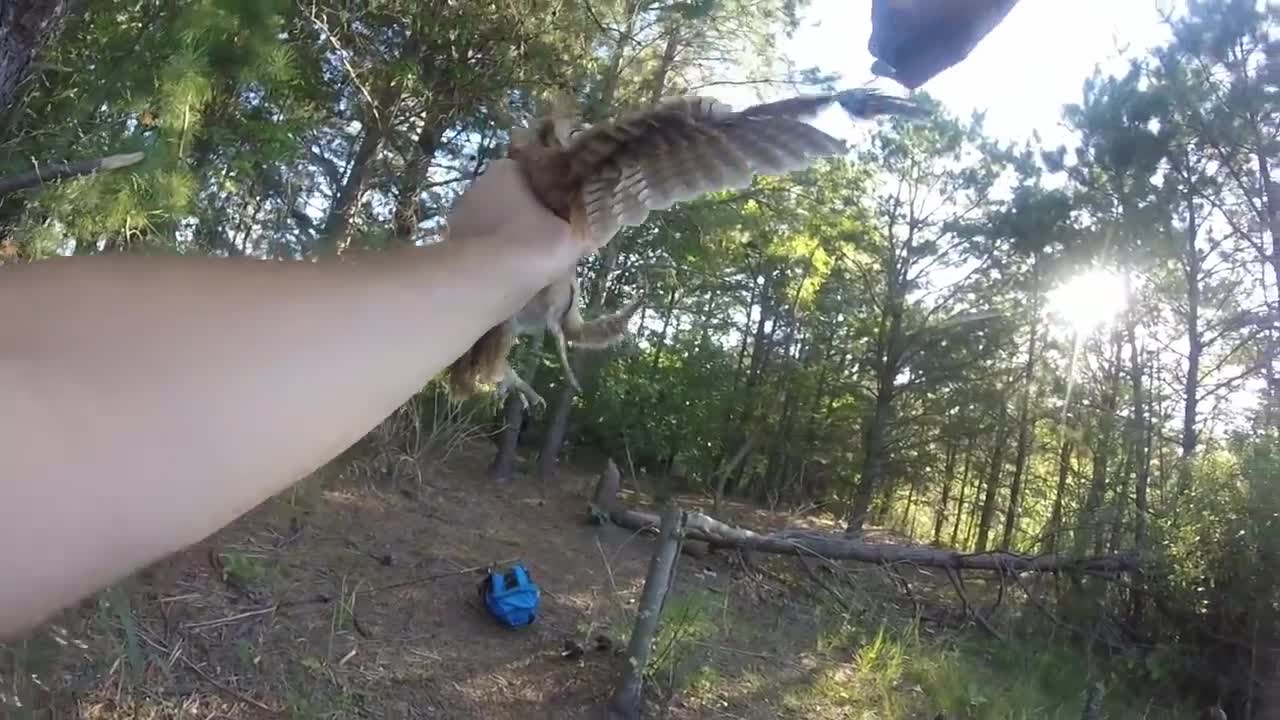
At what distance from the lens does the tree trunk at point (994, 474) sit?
9.27m

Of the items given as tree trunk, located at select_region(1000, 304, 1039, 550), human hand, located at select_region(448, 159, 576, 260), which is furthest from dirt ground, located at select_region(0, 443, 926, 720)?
tree trunk, located at select_region(1000, 304, 1039, 550)

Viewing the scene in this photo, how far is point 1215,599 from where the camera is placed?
5.04m

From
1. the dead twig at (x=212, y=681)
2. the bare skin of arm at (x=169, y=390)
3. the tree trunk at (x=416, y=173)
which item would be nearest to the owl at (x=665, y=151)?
the bare skin of arm at (x=169, y=390)

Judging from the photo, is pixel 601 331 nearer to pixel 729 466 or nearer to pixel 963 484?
pixel 729 466

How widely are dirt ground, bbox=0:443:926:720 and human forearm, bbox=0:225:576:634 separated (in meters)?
1.97

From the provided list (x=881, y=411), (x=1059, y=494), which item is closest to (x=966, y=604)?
(x=1059, y=494)

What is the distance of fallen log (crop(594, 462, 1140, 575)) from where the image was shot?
15.4ft

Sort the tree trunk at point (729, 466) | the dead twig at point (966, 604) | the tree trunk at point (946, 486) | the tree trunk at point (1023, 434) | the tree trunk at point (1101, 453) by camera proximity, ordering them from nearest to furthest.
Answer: the dead twig at point (966, 604)
the tree trunk at point (1101, 453)
the tree trunk at point (729, 466)
the tree trunk at point (1023, 434)
the tree trunk at point (946, 486)

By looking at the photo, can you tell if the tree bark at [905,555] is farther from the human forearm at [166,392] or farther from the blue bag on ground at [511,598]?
the human forearm at [166,392]

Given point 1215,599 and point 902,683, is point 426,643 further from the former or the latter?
point 1215,599

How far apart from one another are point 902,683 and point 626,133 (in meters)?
4.17

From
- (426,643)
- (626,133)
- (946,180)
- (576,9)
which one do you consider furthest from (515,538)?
(946,180)

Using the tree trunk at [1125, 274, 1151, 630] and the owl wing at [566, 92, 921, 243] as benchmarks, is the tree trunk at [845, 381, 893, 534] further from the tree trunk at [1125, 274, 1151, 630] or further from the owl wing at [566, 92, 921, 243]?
the owl wing at [566, 92, 921, 243]

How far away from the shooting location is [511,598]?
4.09 m
